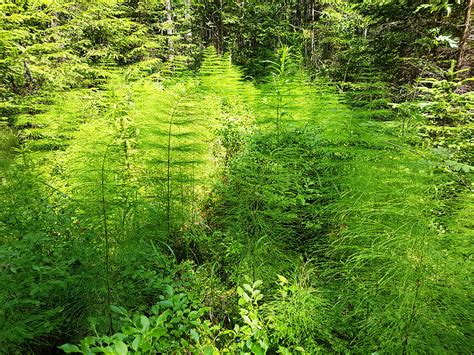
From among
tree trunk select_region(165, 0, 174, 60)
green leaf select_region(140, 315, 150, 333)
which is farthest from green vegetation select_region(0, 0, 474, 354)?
tree trunk select_region(165, 0, 174, 60)

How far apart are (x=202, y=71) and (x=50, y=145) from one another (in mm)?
2659

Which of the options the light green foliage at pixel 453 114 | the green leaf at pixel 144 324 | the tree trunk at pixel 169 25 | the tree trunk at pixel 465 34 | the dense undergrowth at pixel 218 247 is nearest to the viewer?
the green leaf at pixel 144 324

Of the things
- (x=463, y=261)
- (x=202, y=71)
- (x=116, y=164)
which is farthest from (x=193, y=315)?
(x=202, y=71)

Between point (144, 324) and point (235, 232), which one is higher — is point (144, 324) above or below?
above

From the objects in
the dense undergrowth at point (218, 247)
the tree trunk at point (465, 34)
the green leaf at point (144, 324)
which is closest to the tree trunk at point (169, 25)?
the dense undergrowth at point (218, 247)

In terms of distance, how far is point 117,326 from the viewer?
171 cm

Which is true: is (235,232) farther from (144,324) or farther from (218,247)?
(144,324)

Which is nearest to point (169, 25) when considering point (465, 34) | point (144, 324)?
point (465, 34)

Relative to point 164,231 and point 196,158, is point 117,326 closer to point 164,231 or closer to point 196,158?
point 164,231

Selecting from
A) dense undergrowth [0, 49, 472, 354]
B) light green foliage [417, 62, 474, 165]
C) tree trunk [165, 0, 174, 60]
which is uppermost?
tree trunk [165, 0, 174, 60]

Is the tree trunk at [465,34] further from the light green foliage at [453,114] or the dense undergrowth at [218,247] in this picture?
the dense undergrowth at [218,247]

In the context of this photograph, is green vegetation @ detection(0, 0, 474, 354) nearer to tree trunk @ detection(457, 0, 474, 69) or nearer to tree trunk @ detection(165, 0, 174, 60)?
tree trunk @ detection(457, 0, 474, 69)

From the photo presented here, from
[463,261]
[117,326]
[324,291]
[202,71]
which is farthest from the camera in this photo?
[202,71]

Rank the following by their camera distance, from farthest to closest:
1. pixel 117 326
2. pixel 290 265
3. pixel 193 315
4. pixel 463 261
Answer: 1. pixel 290 265
2. pixel 117 326
3. pixel 193 315
4. pixel 463 261
